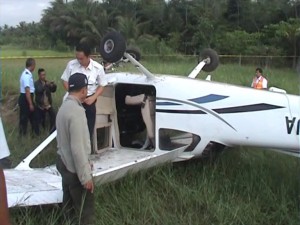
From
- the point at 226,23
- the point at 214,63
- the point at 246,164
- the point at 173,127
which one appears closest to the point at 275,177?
the point at 246,164

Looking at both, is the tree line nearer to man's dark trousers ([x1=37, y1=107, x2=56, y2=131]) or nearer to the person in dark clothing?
the person in dark clothing

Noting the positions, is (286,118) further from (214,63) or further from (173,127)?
(214,63)

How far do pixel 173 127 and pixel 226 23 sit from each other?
135 feet

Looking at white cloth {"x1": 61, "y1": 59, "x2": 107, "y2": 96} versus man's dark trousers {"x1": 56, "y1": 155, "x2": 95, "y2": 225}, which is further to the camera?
white cloth {"x1": 61, "y1": 59, "x2": 107, "y2": 96}

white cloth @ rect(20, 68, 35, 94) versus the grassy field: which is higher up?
white cloth @ rect(20, 68, 35, 94)

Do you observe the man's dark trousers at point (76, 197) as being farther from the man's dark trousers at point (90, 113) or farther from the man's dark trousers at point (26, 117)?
the man's dark trousers at point (26, 117)

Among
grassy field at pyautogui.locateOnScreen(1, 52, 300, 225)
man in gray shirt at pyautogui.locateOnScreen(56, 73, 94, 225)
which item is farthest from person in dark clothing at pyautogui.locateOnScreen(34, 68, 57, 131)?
man in gray shirt at pyautogui.locateOnScreen(56, 73, 94, 225)

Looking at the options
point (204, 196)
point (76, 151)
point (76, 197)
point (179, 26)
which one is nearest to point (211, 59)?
point (204, 196)

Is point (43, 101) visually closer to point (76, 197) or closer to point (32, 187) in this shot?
point (32, 187)

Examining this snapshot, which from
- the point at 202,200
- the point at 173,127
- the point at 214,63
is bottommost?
the point at 202,200

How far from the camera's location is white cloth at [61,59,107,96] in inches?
234

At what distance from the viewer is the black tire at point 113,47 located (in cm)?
569

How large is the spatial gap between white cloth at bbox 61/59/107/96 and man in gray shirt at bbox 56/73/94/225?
174 centimetres

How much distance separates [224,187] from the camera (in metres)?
5.45
